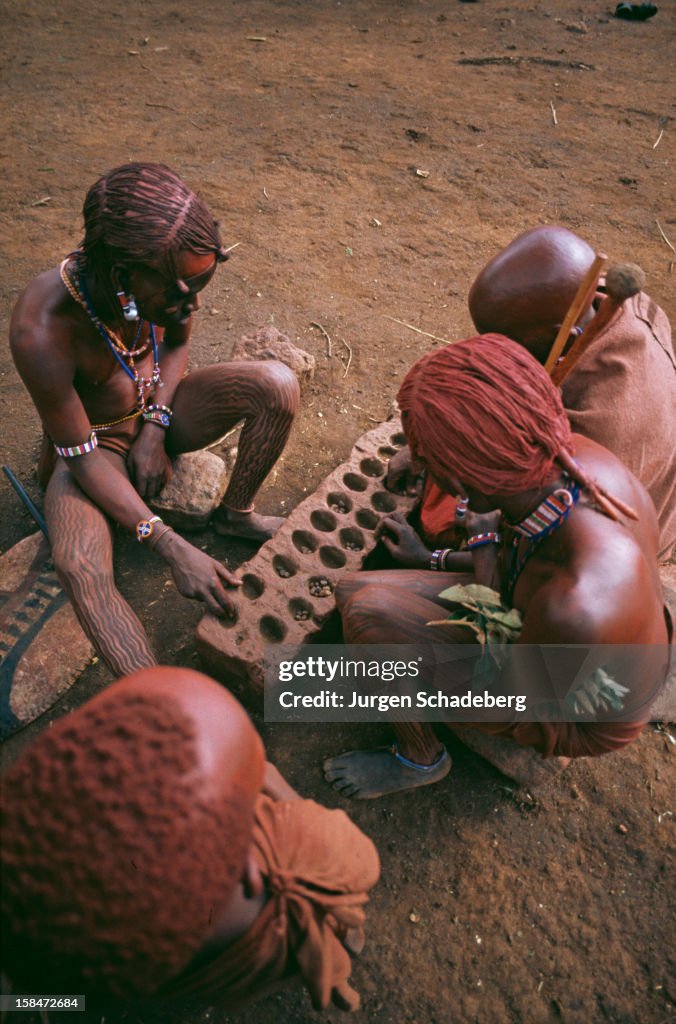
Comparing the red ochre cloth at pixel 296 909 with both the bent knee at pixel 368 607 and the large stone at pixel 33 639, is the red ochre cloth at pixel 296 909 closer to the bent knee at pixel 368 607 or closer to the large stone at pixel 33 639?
the bent knee at pixel 368 607

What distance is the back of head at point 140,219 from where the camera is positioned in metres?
2.08

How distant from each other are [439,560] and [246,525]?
88 centimetres

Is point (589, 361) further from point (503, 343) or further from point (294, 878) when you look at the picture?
point (294, 878)

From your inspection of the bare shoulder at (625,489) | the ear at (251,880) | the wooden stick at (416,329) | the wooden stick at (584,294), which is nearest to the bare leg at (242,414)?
the wooden stick at (584,294)

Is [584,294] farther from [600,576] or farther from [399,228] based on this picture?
[399,228]

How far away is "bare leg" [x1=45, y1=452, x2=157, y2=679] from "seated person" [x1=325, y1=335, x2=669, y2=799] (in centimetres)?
101

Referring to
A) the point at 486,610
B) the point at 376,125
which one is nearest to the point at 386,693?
the point at 486,610

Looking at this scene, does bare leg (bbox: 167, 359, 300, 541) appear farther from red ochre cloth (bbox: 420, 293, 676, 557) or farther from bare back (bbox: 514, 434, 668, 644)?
bare back (bbox: 514, 434, 668, 644)

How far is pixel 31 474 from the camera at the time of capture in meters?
3.23

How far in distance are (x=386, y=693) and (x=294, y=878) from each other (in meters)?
0.98

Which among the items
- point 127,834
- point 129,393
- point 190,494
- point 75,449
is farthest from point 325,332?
point 127,834

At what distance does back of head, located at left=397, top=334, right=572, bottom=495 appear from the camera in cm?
175

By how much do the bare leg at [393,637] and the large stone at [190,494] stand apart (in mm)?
866

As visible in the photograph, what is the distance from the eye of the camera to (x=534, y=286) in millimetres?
2484
